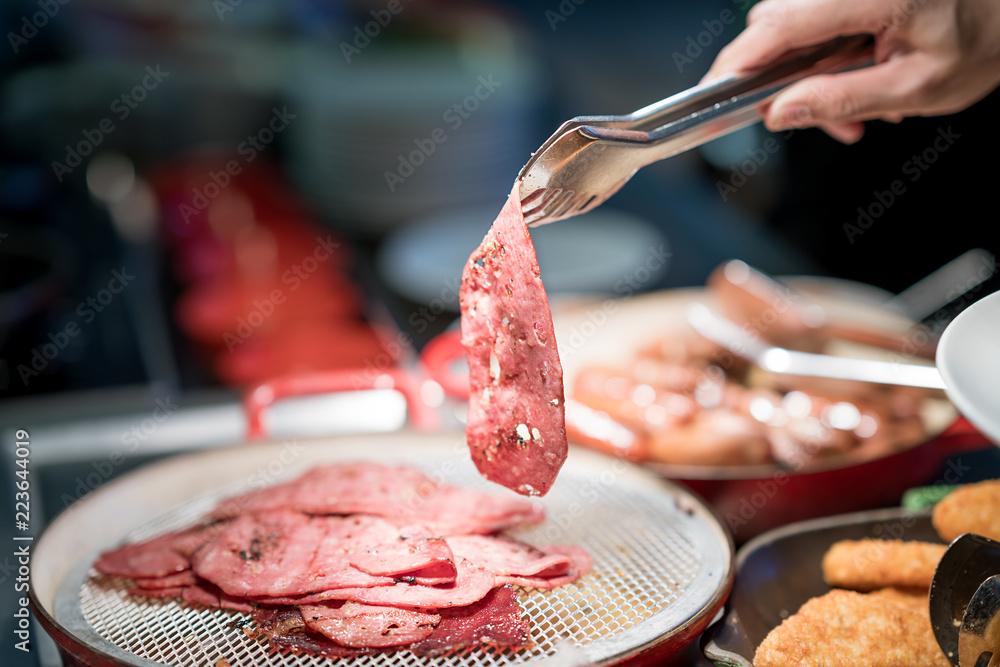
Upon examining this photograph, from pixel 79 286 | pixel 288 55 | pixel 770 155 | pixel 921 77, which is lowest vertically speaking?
pixel 79 286

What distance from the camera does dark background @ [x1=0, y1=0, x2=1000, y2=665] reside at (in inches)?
131

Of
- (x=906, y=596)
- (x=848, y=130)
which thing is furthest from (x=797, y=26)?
(x=906, y=596)

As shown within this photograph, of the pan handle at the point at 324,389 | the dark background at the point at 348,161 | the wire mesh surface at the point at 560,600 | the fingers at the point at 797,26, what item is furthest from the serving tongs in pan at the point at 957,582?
the dark background at the point at 348,161

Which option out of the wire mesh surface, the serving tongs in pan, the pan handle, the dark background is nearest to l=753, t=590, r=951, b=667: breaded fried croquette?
the serving tongs in pan

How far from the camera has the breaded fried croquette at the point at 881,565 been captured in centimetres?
148

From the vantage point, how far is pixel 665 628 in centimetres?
124

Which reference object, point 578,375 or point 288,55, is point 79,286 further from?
point 578,375

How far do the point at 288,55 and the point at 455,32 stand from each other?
1262 mm

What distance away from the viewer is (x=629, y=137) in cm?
130

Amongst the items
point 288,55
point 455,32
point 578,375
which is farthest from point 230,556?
point 288,55

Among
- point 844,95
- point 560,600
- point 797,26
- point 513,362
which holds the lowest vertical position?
point 560,600

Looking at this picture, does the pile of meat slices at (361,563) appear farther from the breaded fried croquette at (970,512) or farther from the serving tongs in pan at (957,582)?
the breaded fried croquette at (970,512)

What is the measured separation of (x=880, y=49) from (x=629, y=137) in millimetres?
651

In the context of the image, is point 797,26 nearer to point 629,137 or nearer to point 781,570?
point 629,137
